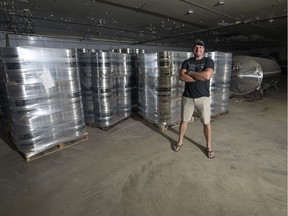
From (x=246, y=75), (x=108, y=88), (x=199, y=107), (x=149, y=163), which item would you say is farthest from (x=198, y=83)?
(x=246, y=75)

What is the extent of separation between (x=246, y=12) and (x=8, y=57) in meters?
6.50

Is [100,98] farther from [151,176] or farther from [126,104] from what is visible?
[151,176]

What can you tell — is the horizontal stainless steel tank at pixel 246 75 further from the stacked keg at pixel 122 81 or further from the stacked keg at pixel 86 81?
the stacked keg at pixel 86 81

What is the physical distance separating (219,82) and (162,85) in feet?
6.08

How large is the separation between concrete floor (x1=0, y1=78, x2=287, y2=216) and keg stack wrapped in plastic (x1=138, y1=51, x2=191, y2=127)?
50 cm

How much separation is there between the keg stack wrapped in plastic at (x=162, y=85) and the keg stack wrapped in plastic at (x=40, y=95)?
5.11 ft

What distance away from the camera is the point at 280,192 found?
2045 mm

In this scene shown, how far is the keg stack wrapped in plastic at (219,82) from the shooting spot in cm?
456

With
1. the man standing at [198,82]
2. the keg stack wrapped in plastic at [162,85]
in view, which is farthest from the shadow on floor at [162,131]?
the man standing at [198,82]

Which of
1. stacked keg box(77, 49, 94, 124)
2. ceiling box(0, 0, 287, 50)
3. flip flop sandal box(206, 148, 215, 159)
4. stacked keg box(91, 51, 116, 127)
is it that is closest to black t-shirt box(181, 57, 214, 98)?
flip flop sandal box(206, 148, 215, 159)

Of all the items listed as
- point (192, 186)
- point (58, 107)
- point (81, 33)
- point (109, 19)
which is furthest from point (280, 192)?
point (81, 33)

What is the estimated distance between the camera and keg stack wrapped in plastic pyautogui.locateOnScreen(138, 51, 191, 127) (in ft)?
12.1

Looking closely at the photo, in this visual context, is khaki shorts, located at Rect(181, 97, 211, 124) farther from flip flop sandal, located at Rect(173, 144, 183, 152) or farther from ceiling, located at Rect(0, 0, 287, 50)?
ceiling, located at Rect(0, 0, 287, 50)

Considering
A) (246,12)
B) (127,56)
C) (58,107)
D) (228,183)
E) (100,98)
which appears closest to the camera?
(228,183)
